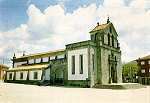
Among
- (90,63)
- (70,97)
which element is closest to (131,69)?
(90,63)

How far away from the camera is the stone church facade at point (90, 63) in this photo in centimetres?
3216

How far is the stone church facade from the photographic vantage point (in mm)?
32156

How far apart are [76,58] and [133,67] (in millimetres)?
44700

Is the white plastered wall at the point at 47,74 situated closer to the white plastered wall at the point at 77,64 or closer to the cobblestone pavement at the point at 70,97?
the white plastered wall at the point at 77,64

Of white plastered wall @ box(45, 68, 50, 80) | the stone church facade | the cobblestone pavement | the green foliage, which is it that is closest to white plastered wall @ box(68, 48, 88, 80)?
the stone church facade

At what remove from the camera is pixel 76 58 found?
1316 inches

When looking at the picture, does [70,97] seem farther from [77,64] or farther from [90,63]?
[77,64]

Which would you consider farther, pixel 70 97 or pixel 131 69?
→ pixel 131 69

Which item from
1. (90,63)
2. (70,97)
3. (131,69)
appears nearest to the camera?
(70,97)

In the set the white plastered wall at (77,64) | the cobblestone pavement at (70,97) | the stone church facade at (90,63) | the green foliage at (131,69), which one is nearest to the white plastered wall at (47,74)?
the stone church facade at (90,63)

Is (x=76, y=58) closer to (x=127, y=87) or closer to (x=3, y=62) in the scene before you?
(x=127, y=87)

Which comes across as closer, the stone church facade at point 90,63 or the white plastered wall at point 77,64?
the white plastered wall at point 77,64

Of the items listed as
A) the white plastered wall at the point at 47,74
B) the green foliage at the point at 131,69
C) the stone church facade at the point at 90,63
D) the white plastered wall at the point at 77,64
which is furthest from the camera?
the green foliage at the point at 131,69

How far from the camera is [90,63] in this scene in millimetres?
31750
